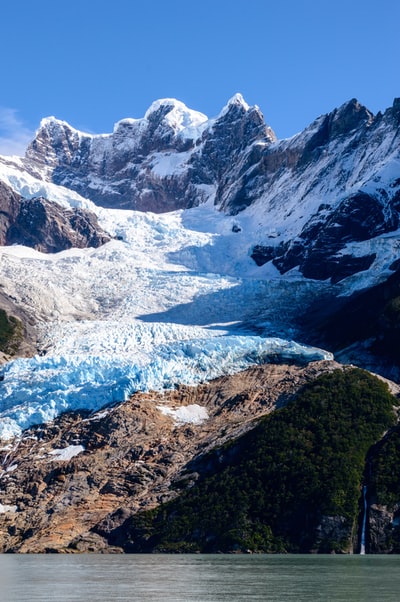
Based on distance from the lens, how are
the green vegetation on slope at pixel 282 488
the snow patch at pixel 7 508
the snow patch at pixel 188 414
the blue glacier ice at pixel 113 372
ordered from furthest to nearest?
the blue glacier ice at pixel 113 372 < the snow patch at pixel 188 414 < the snow patch at pixel 7 508 < the green vegetation on slope at pixel 282 488

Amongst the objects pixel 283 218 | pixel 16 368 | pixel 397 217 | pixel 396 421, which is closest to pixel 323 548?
pixel 396 421

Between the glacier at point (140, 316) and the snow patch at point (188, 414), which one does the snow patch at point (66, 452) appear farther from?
the snow patch at point (188, 414)

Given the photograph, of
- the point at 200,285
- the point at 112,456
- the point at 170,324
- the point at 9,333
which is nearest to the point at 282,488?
the point at 112,456

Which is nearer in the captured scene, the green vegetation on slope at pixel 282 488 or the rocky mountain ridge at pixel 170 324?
the green vegetation on slope at pixel 282 488

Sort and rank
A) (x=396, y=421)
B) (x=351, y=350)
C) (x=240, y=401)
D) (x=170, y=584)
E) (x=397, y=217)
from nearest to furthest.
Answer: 1. (x=170, y=584)
2. (x=396, y=421)
3. (x=240, y=401)
4. (x=351, y=350)
5. (x=397, y=217)

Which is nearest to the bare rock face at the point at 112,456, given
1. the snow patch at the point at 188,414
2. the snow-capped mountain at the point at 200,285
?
the snow patch at the point at 188,414

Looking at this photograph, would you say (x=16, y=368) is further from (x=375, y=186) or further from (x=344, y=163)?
(x=344, y=163)
